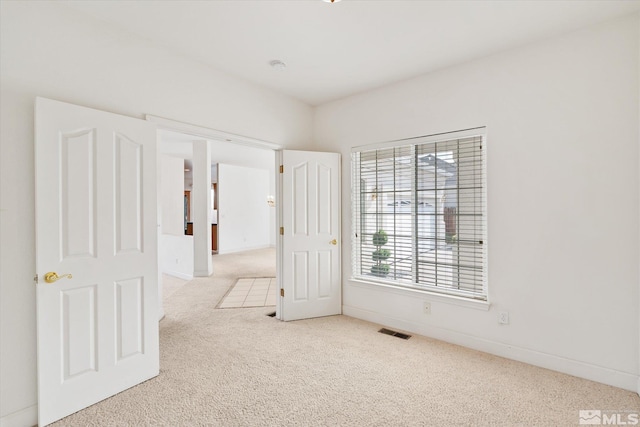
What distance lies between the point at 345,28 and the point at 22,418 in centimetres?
346

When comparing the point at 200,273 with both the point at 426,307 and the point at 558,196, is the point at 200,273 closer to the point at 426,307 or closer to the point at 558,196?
the point at 426,307

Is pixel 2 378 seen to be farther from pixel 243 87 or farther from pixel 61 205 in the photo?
pixel 243 87

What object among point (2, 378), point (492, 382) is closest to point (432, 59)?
point (492, 382)

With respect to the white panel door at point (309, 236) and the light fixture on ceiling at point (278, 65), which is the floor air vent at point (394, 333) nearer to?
the white panel door at point (309, 236)

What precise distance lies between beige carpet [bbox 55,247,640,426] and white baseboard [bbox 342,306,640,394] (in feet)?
0.22

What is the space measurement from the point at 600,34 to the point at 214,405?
3.95 m

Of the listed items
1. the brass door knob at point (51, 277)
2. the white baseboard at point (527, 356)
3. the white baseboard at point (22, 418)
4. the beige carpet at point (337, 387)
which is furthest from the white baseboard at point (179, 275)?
the brass door knob at point (51, 277)

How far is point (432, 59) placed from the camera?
2.91 meters

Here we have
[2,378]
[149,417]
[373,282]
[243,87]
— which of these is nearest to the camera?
[2,378]

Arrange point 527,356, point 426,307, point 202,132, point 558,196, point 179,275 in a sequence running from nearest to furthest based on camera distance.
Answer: point 558,196
point 527,356
point 202,132
point 426,307
point 179,275

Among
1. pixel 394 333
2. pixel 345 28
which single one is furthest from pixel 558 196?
pixel 345 28

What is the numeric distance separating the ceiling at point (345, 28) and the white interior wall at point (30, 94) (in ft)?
0.58

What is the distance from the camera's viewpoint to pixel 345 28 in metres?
2.43

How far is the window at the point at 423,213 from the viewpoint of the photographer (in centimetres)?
302
